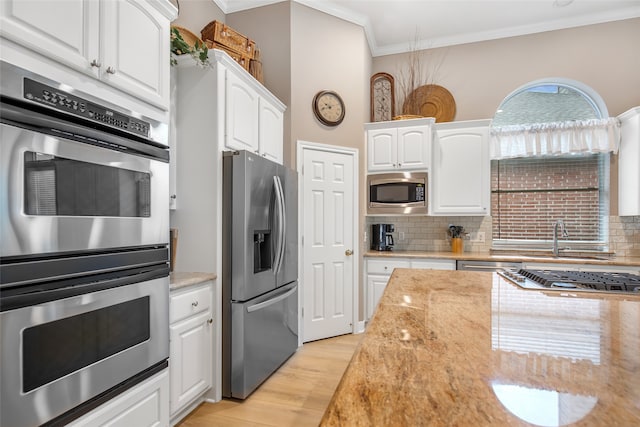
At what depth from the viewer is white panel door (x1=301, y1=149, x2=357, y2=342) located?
3.37 m

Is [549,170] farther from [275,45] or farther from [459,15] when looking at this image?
[275,45]

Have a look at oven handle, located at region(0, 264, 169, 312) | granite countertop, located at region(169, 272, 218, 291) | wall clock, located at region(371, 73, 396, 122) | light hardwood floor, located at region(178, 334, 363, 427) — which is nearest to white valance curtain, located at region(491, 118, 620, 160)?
wall clock, located at region(371, 73, 396, 122)

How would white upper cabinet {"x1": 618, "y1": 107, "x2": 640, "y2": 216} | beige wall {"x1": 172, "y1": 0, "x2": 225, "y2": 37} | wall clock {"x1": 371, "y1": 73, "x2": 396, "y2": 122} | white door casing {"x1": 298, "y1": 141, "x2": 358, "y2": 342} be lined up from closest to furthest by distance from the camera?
beige wall {"x1": 172, "y1": 0, "x2": 225, "y2": 37} < white upper cabinet {"x1": 618, "y1": 107, "x2": 640, "y2": 216} < white door casing {"x1": 298, "y1": 141, "x2": 358, "y2": 342} < wall clock {"x1": 371, "y1": 73, "x2": 396, "y2": 122}

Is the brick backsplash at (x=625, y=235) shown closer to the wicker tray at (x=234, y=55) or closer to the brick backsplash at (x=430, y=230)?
the brick backsplash at (x=430, y=230)

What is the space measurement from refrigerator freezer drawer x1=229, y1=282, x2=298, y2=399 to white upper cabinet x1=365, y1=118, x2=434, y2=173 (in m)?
1.76

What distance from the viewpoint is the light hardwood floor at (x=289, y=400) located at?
6.77 feet

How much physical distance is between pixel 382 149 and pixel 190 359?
285 centimetres

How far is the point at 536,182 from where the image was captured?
389cm

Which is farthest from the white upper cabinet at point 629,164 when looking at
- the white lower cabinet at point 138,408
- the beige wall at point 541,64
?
the white lower cabinet at point 138,408

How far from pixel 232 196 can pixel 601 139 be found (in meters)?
3.81

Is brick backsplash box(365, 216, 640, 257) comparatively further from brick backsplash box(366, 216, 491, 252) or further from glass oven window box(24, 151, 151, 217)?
glass oven window box(24, 151, 151, 217)

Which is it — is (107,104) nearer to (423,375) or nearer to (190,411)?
(423,375)

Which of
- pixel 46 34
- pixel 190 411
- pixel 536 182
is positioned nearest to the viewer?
pixel 46 34

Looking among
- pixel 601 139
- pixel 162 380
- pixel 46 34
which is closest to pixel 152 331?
pixel 162 380
